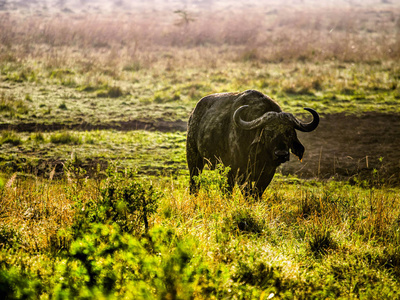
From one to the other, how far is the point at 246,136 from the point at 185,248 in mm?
3341

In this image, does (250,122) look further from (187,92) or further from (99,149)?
(187,92)

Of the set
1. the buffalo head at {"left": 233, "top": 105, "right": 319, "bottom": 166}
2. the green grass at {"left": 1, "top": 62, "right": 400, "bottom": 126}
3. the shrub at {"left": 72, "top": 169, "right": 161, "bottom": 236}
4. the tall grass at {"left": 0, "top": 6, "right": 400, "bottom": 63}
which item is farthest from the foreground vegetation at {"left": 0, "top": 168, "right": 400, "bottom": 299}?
the tall grass at {"left": 0, "top": 6, "right": 400, "bottom": 63}

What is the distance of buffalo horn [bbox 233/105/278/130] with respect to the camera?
19.7 feet

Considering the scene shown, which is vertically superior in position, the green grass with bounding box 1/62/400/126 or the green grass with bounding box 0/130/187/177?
the green grass with bounding box 1/62/400/126

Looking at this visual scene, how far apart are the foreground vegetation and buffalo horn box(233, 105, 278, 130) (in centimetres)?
112

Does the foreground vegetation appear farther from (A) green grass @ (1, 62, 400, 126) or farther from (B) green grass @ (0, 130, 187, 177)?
(A) green grass @ (1, 62, 400, 126)

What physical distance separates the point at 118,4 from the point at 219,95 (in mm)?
62373

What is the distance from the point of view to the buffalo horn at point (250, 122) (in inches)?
237

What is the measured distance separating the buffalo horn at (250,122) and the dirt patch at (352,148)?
112 inches

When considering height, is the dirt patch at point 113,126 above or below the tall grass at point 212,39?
below

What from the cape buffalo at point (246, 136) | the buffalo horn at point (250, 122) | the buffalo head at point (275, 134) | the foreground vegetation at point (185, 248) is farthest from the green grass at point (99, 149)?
the foreground vegetation at point (185, 248)

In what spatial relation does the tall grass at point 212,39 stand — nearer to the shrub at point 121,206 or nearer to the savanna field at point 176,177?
the savanna field at point 176,177

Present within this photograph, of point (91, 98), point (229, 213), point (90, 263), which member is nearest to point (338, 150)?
point (229, 213)

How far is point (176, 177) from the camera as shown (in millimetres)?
9281
